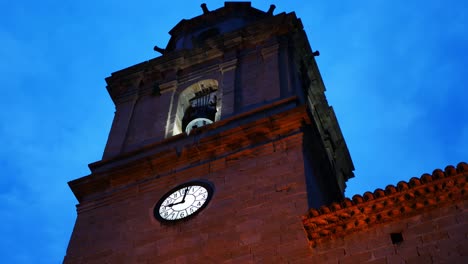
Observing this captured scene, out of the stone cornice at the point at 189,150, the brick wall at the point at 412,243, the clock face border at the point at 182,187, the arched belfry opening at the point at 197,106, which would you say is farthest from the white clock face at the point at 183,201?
the brick wall at the point at 412,243

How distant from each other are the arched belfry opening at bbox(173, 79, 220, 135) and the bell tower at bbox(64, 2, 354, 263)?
0.14 feet

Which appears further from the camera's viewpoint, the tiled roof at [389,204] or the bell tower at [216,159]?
the bell tower at [216,159]

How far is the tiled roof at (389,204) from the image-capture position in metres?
13.9

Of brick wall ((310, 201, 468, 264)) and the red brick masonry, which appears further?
the red brick masonry

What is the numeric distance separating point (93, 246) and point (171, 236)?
208cm

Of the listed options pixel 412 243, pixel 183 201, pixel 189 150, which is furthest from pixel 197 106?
pixel 412 243

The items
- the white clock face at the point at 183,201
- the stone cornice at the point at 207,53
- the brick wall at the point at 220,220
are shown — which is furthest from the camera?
the stone cornice at the point at 207,53

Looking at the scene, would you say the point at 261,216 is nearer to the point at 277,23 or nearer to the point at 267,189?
the point at 267,189

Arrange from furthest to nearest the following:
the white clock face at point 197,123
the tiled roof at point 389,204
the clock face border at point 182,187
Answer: the white clock face at point 197,123
the clock face border at point 182,187
the tiled roof at point 389,204

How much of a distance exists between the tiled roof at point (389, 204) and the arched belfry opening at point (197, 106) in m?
7.07

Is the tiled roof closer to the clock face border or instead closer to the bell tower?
the bell tower

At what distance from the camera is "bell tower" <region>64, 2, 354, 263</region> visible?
15.8 metres

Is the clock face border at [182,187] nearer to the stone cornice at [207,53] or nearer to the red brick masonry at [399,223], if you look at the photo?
the red brick masonry at [399,223]

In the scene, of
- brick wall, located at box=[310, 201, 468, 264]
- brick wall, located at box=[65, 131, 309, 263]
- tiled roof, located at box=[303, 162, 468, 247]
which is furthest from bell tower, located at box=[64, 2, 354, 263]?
brick wall, located at box=[310, 201, 468, 264]
